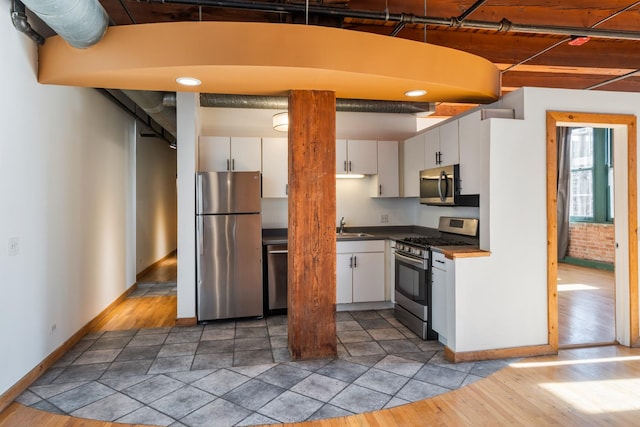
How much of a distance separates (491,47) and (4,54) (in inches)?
178

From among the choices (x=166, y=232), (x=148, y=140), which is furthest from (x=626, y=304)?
(x=166, y=232)

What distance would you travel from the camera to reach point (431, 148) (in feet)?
14.8

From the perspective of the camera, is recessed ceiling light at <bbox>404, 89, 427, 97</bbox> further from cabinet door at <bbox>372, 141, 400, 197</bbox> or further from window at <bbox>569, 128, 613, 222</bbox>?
window at <bbox>569, 128, 613, 222</bbox>

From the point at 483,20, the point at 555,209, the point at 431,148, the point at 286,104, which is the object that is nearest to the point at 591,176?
the point at 431,148

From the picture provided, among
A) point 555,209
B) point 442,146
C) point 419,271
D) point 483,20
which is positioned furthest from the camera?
point 442,146

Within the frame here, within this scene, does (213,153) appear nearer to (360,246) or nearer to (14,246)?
(360,246)

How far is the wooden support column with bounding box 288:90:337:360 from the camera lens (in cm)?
340

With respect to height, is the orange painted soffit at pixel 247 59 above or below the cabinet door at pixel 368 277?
above

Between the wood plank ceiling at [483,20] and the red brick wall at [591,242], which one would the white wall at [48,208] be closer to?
the wood plank ceiling at [483,20]

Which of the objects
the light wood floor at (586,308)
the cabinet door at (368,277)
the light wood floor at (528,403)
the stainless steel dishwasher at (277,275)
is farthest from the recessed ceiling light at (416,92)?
the light wood floor at (586,308)

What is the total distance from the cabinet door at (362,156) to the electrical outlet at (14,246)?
11.5ft

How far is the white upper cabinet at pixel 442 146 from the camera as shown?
4020mm

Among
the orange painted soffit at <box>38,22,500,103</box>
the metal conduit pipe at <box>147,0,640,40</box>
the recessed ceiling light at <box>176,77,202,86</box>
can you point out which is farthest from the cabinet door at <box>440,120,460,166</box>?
the recessed ceiling light at <box>176,77,202,86</box>

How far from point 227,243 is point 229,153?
3.71 ft
